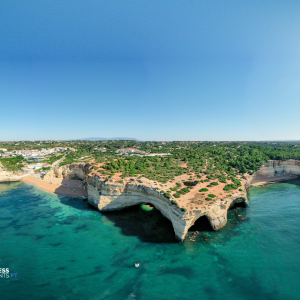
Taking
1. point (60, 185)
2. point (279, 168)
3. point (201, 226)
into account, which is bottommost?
point (201, 226)

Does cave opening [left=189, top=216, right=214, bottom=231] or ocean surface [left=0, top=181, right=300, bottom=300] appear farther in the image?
cave opening [left=189, top=216, right=214, bottom=231]

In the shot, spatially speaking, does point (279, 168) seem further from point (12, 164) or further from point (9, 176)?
point (12, 164)

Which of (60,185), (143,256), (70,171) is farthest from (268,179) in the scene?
(60,185)

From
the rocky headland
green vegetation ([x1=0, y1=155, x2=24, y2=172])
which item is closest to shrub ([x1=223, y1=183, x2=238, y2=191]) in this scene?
the rocky headland

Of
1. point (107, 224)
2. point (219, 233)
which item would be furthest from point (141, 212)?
point (219, 233)

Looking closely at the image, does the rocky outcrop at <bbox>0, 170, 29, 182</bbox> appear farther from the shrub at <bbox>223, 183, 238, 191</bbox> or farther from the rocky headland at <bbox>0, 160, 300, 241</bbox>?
the shrub at <bbox>223, 183, 238, 191</bbox>

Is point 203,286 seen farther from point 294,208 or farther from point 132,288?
point 294,208
